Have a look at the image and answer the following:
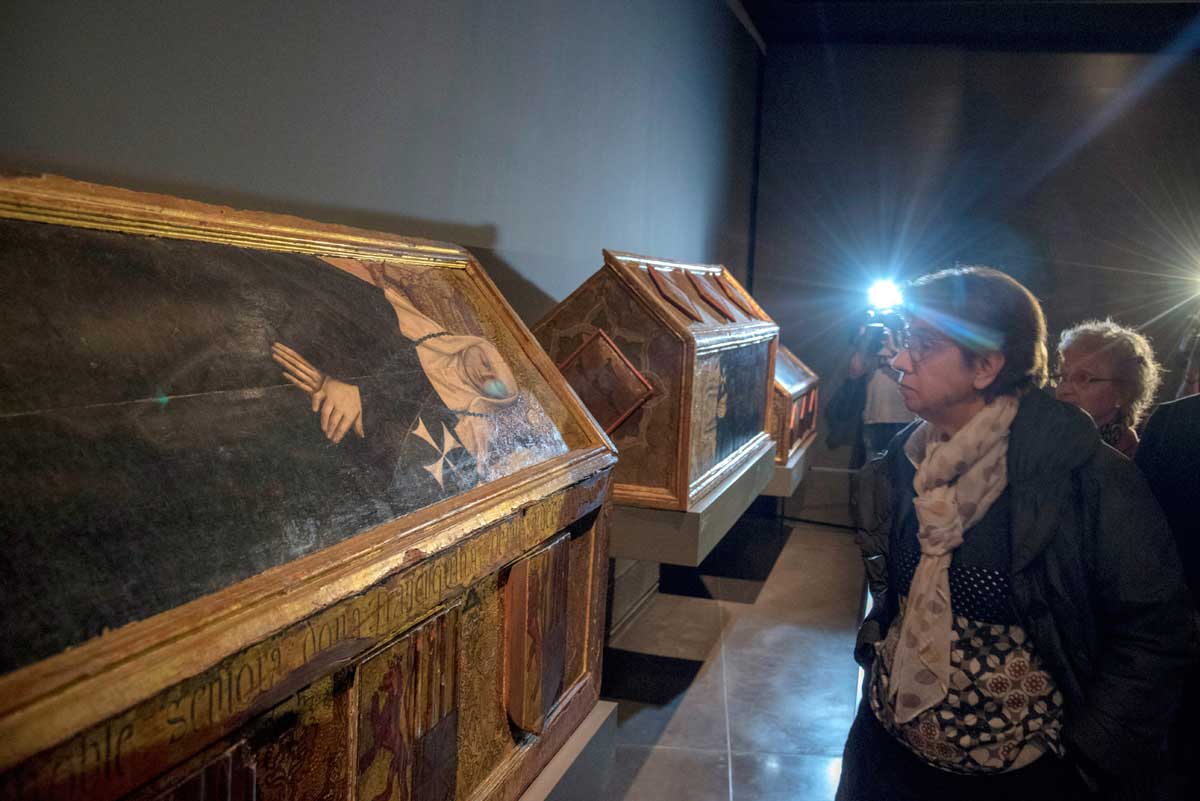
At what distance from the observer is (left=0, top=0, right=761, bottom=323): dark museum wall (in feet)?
5.31

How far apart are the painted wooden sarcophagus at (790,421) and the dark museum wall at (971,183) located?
135cm

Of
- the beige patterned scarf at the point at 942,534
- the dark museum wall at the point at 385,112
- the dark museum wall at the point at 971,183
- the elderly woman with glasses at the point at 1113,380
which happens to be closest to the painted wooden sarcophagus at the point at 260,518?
the dark museum wall at the point at 385,112

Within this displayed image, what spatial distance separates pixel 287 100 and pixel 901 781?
2148 mm

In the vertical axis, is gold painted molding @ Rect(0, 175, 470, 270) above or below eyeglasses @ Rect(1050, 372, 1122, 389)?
above

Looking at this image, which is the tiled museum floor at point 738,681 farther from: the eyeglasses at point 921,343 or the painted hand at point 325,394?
the painted hand at point 325,394

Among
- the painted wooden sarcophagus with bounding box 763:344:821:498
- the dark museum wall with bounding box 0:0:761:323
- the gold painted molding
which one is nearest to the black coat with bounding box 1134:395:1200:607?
the gold painted molding

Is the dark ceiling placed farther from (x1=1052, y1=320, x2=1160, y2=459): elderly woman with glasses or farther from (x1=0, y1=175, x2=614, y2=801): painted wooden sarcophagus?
(x1=0, y1=175, x2=614, y2=801): painted wooden sarcophagus

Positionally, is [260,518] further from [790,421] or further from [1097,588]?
[790,421]

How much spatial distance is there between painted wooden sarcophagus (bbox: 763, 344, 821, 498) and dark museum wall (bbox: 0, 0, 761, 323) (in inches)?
54.5

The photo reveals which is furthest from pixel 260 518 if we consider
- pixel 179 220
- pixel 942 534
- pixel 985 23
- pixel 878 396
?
pixel 985 23

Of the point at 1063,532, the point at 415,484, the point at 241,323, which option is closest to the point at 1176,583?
the point at 1063,532

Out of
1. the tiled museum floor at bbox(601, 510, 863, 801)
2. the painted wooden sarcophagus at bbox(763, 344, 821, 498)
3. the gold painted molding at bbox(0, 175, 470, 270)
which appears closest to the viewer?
the gold painted molding at bbox(0, 175, 470, 270)

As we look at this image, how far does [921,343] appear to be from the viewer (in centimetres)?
197

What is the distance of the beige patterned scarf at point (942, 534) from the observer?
1863 millimetres
